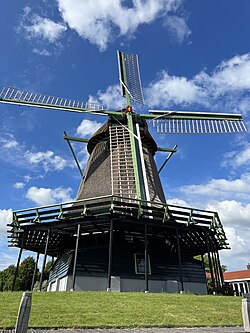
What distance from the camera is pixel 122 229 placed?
1541 cm

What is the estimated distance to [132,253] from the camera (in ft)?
52.4

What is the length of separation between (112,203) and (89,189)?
4502mm

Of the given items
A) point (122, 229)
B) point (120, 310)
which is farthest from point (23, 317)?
point (122, 229)

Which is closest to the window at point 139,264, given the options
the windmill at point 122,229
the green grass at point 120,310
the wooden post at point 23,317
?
the windmill at point 122,229

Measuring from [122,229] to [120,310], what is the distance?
7.09 m

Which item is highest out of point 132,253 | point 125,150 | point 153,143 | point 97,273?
point 153,143

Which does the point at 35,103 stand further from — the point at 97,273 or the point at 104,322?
the point at 104,322

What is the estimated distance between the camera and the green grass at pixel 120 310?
281 inches

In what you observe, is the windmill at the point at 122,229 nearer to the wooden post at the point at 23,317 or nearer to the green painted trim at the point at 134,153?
the green painted trim at the point at 134,153

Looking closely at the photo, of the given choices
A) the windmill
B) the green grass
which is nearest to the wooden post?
the green grass

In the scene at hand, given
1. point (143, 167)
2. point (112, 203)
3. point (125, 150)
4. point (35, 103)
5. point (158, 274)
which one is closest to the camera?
point (112, 203)

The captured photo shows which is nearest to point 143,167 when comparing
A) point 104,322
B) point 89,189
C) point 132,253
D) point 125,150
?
point 125,150

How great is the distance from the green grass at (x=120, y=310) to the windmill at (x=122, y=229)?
103 inches

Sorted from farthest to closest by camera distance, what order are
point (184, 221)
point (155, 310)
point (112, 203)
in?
point (184, 221), point (112, 203), point (155, 310)
